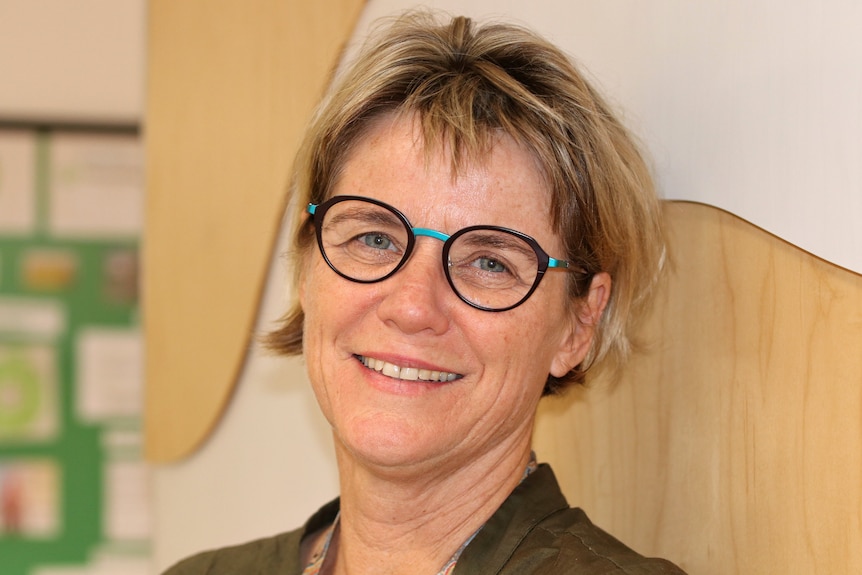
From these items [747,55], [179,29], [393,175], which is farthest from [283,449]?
[747,55]

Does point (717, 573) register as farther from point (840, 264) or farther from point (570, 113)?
point (570, 113)

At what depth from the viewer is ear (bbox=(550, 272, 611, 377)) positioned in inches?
45.4

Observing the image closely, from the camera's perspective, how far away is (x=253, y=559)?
Answer: 1.35 meters

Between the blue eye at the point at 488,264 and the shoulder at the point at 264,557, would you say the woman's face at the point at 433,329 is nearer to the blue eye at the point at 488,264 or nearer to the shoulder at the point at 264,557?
the blue eye at the point at 488,264

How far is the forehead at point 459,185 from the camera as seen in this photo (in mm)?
1053

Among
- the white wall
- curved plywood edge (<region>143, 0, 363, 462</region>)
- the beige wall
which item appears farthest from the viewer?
the beige wall

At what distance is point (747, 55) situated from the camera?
1048 millimetres

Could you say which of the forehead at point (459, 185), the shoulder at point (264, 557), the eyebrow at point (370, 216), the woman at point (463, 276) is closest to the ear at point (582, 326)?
the woman at point (463, 276)

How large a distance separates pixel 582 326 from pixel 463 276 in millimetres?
190

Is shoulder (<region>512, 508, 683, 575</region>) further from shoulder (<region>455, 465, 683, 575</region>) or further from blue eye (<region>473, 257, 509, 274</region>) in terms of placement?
blue eye (<region>473, 257, 509, 274</region>)

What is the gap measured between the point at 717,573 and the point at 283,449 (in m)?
1.07

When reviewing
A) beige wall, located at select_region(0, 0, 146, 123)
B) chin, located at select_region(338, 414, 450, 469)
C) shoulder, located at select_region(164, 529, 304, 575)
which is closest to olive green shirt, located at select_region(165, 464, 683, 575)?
chin, located at select_region(338, 414, 450, 469)

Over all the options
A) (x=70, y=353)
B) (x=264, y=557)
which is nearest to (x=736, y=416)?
(x=264, y=557)

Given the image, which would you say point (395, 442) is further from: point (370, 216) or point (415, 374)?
point (370, 216)
